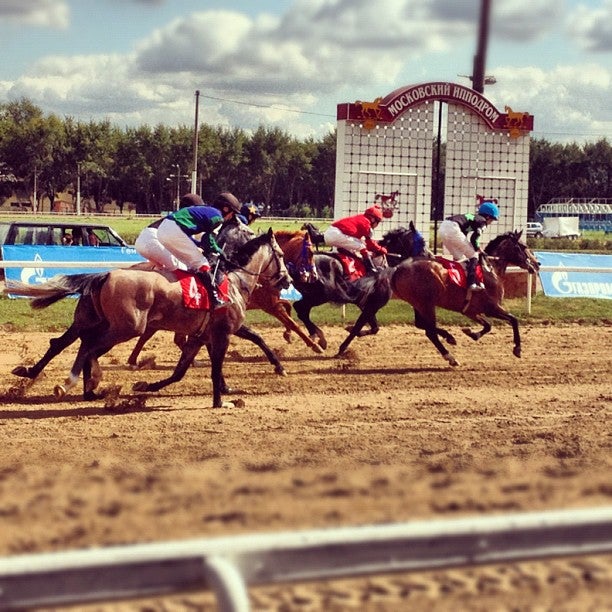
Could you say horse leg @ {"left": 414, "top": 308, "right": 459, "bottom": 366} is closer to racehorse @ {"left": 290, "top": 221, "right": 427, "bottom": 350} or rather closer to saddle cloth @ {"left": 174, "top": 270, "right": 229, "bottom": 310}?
racehorse @ {"left": 290, "top": 221, "right": 427, "bottom": 350}

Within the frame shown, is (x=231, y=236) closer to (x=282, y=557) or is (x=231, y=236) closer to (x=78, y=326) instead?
(x=78, y=326)

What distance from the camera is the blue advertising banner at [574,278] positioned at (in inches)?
688

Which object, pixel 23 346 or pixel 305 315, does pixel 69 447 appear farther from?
pixel 305 315

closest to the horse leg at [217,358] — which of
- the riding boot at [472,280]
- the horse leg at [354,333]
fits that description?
the horse leg at [354,333]

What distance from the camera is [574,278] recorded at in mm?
17672

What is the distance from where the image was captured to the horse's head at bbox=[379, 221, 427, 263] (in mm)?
13758

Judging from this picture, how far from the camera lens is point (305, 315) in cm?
1275

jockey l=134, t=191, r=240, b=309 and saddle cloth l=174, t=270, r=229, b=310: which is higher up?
jockey l=134, t=191, r=240, b=309

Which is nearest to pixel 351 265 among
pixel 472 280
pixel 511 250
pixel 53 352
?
pixel 472 280

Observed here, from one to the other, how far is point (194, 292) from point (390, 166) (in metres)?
9.39

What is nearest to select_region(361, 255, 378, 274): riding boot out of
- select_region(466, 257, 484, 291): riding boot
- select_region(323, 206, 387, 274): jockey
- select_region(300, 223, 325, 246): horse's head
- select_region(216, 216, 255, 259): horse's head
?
select_region(323, 206, 387, 274): jockey

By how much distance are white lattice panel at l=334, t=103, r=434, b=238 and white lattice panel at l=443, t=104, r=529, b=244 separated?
60 cm

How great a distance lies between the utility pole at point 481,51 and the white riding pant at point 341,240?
7971 millimetres

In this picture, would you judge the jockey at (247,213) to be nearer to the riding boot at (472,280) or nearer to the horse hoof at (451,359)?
the riding boot at (472,280)
